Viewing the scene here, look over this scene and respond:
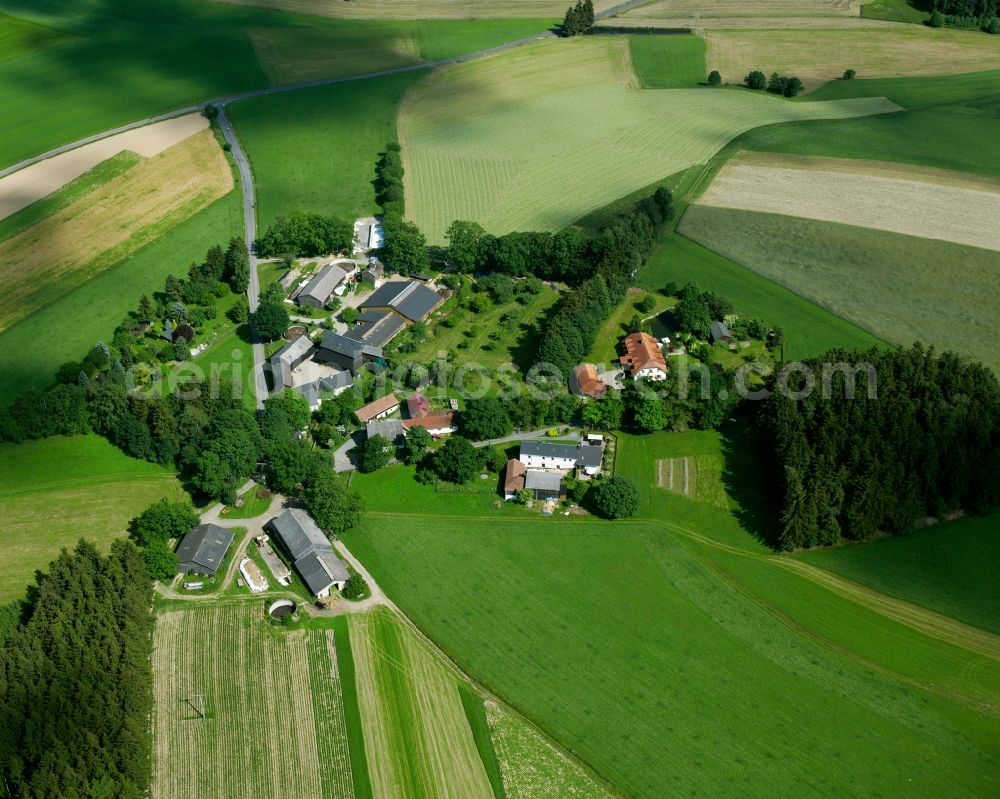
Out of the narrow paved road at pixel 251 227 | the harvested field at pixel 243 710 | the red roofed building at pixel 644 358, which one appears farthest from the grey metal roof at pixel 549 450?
the narrow paved road at pixel 251 227

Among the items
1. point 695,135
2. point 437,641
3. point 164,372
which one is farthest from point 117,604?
point 695,135

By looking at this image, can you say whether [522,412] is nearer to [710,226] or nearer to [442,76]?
[710,226]

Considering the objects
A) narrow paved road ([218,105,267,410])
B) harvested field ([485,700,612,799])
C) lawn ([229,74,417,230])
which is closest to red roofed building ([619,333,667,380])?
narrow paved road ([218,105,267,410])

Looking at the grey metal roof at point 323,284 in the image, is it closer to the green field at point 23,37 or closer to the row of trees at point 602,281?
the row of trees at point 602,281

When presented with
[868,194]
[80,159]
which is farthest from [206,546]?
[868,194]

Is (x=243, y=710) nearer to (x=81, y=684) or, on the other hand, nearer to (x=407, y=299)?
(x=81, y=684)
